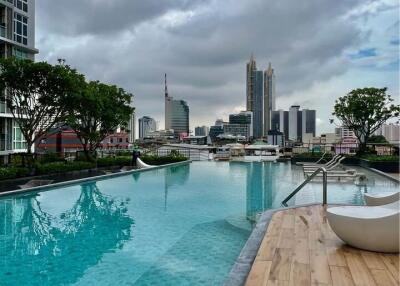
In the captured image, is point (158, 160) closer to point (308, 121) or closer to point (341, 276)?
point (341, 276)

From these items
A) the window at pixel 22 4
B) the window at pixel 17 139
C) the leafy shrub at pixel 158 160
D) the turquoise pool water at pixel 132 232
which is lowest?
the turquoise pool water at pixel 132 232

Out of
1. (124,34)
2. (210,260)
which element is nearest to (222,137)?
(124,34)

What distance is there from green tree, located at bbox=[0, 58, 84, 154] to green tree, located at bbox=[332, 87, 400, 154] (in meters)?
17.5

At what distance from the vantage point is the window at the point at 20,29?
26859 millimetres

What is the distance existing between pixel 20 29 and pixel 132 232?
24965 millimetres

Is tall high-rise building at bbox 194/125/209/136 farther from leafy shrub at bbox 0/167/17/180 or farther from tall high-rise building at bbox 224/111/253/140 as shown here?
leafy shrub at bbox 0/167/17/180

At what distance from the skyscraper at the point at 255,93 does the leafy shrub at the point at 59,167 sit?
9217cm

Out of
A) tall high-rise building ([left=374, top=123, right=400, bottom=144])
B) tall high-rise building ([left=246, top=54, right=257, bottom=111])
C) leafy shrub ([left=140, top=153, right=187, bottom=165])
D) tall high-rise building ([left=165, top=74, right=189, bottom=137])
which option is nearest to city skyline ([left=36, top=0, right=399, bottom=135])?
tall high-rise building ([left=374, top=123, right=400, bottom=144])

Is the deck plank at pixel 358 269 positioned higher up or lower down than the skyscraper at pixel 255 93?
lower down

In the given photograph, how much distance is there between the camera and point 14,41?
2616cm

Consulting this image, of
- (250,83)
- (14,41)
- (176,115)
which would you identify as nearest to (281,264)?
(14,41)

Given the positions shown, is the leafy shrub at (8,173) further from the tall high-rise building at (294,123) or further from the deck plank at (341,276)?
the tall high-rise building at (294,123)

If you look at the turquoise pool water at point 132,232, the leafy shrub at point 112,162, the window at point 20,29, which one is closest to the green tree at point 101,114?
the leafy shrub at point 112,162

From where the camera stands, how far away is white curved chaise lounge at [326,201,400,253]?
4172 mm
